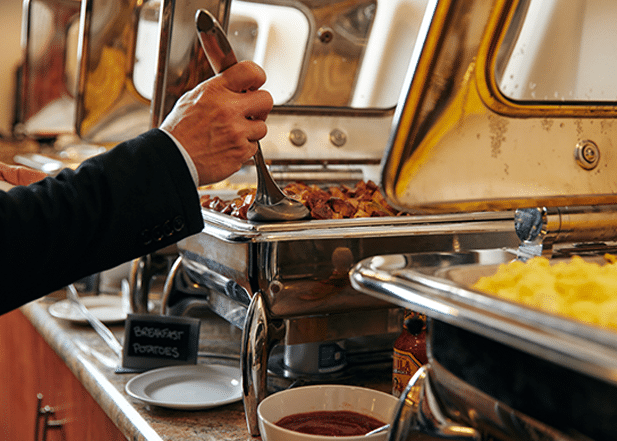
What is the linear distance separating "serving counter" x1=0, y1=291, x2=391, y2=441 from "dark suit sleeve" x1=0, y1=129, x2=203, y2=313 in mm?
365

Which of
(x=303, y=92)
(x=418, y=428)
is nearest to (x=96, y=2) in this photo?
Answer: (x=303, y=92)

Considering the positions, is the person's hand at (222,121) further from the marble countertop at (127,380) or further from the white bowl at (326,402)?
the marble countertop at (127,380)

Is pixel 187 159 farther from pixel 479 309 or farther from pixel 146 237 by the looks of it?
pixel 479 309

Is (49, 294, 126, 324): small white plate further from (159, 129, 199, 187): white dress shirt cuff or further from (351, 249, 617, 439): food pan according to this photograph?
(351, 249, 617, 439): food pan

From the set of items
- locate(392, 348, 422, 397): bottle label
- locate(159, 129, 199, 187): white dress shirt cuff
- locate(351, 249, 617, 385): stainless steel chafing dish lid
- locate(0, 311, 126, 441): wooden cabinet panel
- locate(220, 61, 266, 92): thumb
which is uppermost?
locate(220, 61, 266, 92): thumb

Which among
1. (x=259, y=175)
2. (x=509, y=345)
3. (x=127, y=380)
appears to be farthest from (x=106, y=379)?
(x=509, y=345)

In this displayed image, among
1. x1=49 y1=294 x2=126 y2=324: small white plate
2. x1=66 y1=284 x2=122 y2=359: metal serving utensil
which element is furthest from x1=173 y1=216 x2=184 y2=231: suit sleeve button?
x1=49 y1=294 x2=126 y2=324: small white plate

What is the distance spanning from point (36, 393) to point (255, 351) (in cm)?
115

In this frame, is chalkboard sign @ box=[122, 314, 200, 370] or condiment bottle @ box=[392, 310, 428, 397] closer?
condiment bottle @ box=[392, 310, 428, 397]

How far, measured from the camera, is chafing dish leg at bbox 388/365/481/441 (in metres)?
0.55

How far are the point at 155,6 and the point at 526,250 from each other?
6.34 ft

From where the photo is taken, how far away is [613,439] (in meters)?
0.40

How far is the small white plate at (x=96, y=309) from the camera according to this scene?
1.69 meters

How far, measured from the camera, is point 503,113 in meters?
0.79
